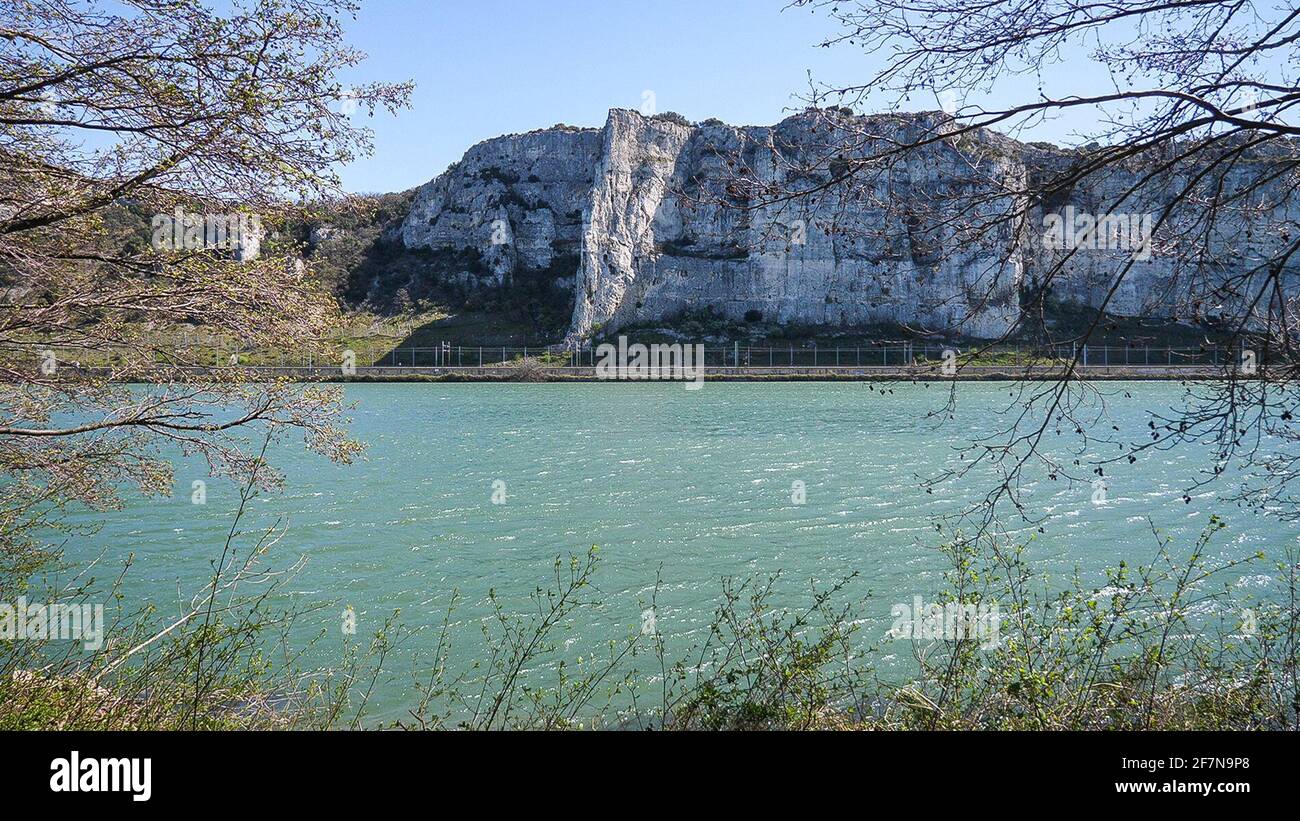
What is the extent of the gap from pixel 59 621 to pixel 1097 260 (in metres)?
10.2

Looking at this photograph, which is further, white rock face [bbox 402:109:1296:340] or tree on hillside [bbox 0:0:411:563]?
white rock face [bbox 402:109:1296:340]

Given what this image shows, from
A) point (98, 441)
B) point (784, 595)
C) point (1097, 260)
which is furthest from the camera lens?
point (784, 595)

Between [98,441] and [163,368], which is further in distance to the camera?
[98,441]

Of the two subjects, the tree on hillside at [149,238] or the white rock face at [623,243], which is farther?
the white rock face at [623,243]

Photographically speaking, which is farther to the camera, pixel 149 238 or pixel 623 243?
pixel 623 243

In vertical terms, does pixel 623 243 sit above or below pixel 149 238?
above

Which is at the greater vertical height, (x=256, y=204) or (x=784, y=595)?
(x=256, y=204)

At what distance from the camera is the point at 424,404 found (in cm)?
4709

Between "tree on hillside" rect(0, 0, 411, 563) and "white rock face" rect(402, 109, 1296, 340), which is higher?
"white rock face" rect(402, 109, 1296, 340)

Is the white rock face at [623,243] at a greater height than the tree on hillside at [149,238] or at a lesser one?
greater
